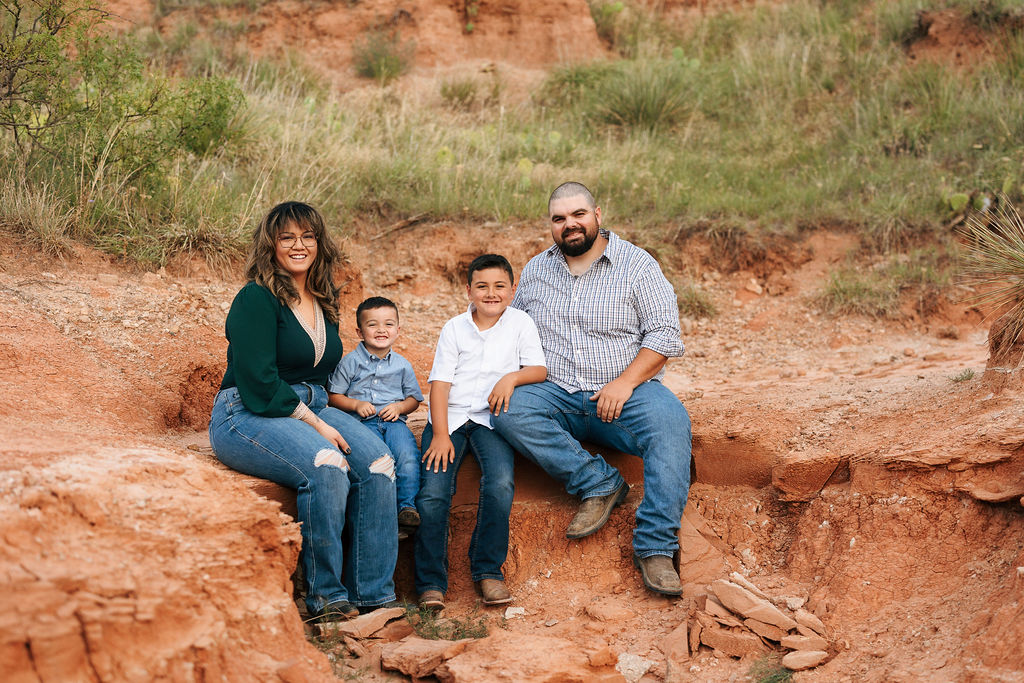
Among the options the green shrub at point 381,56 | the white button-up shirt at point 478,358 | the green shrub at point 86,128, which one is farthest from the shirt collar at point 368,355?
the green shrub at point 381,56

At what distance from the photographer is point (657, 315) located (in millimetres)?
4551

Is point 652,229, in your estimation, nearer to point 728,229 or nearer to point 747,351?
point 728,229

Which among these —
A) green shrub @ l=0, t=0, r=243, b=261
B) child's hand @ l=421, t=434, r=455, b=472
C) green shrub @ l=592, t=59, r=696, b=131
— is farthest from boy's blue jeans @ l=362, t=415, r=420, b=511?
green shrub @ l=592, t=59, r=696, b=131

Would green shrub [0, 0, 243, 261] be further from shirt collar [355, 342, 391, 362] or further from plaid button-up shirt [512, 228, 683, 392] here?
plaid button-up shirt [512, 228, 683, 392]

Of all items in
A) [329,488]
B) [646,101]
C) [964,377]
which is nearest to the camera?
[329,488]

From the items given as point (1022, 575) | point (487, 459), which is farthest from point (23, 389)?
point (1022, 575)

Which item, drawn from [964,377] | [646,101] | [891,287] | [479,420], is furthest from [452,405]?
[646,101]

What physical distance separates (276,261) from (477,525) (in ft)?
5.08

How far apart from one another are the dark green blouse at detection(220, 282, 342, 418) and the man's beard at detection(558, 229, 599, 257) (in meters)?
1.36

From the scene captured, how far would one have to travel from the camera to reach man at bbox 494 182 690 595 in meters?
4.20

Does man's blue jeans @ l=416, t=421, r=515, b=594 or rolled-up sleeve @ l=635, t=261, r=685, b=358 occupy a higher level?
rolled-up sleeve @ l=635, t=261, r=685, b=358

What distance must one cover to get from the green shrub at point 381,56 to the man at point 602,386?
24.2 ft

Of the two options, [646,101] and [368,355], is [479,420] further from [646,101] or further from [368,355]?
[646,101]

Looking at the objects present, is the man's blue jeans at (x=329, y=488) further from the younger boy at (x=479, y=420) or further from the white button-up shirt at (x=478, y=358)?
the white button-up shirt at (x=478, y=358)
